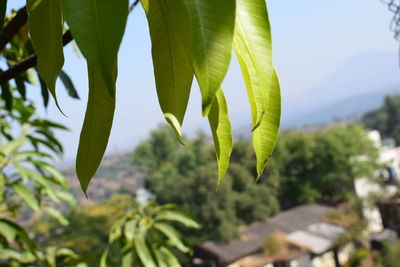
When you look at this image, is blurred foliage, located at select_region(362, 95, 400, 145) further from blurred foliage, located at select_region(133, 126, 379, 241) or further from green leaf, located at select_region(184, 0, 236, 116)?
green leaf, located at select_region(184, 0, 236, 116)

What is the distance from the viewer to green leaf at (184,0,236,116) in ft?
0.69

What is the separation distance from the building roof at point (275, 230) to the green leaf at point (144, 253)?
12098 millimetres

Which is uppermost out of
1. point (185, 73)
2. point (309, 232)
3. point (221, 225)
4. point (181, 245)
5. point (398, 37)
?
point (185, 73)

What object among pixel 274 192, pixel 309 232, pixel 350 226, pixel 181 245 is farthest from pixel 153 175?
pixel 181 245

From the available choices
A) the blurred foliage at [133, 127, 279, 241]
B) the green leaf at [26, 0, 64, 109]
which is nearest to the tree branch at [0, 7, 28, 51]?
the green leaf at [26, 0, 64, 109]

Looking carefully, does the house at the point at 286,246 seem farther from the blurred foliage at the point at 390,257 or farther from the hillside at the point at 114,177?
the hillside at the point at 114,177

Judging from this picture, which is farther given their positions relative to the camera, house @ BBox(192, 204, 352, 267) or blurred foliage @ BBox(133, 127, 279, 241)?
blurred foliage @ BBox(133, 127, 279, 241)

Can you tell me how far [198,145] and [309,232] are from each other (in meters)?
10.6

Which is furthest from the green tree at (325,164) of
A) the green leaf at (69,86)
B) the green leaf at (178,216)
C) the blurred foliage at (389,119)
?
the blurred foliage at (389,119)

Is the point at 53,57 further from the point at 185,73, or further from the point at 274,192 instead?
the point at 274,192

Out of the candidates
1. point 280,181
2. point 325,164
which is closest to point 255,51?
point 325,164

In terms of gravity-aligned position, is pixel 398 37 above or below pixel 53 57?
below

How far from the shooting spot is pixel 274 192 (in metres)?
17.1

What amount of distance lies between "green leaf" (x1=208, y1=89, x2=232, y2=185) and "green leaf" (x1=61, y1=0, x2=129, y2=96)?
0.32ft
